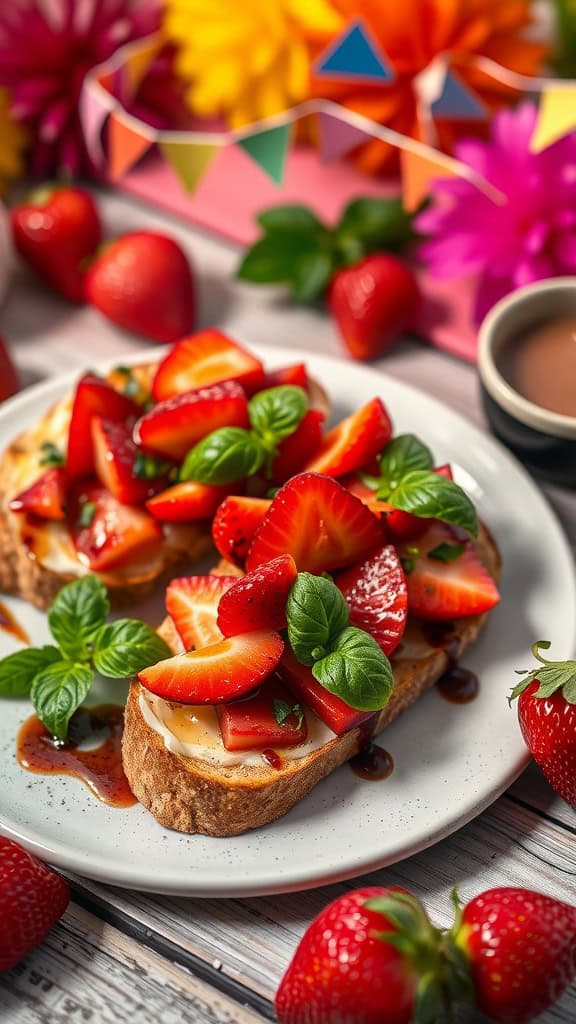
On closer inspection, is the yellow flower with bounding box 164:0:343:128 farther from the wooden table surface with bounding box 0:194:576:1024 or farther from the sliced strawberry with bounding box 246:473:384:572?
the wooden table surface with bounding box 0:194:576:1024

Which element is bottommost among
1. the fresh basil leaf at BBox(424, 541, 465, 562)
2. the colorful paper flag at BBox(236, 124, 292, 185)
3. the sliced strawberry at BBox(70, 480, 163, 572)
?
the fresh basil leaf at BBox(424, 541, 465, 562)

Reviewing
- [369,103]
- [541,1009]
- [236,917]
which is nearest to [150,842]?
[236,917]

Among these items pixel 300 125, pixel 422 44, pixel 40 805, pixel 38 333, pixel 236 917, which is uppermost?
pixel 422 44

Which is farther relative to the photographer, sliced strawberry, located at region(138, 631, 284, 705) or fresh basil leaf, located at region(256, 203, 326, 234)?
fresh basil leaf, located at region(256, 203, 326, 234)

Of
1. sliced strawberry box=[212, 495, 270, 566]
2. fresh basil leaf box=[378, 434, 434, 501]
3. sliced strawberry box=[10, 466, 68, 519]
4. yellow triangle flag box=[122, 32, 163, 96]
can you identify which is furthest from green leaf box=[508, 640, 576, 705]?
yellow triangle flag box=[122, 32, 163, 96]

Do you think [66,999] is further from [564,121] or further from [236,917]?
[564,121]

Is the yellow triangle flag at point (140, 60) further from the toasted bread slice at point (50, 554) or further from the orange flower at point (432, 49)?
the toasted bread slice at point (50, 554)

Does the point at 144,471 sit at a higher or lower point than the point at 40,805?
higher
